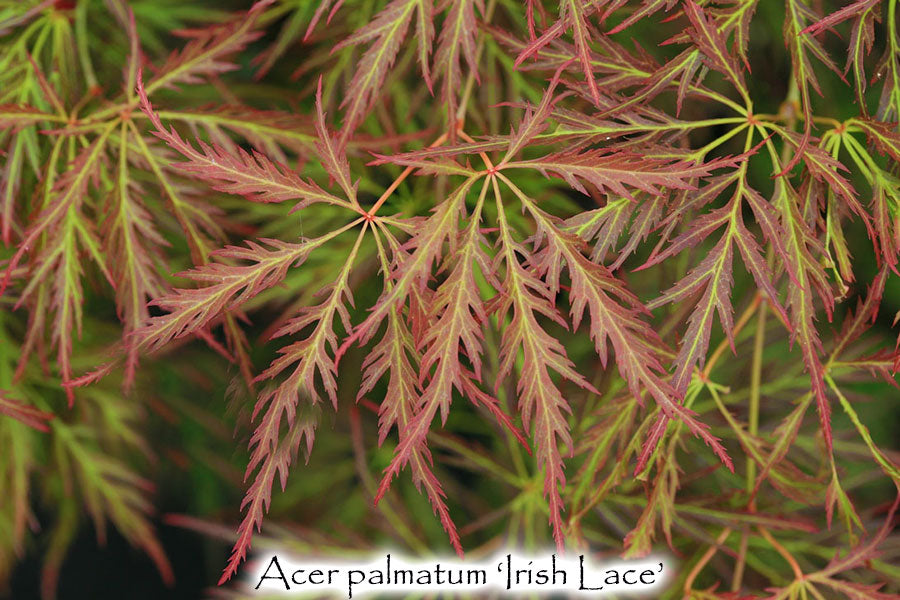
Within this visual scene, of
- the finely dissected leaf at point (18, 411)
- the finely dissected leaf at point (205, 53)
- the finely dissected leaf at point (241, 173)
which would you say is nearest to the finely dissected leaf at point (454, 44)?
the finely dissected leaf at point (241, 173)

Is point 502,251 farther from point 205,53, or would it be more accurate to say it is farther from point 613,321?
point 205,53

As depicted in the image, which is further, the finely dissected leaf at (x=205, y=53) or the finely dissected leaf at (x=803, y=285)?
the finely dissected leaf at (x=205, y=53)

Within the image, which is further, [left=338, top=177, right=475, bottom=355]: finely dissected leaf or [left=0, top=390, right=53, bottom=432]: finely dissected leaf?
[left=0, top=390, right=53, bottom=432]: finely dissected leaf

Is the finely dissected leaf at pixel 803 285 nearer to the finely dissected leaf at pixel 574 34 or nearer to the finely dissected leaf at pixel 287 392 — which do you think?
the finely dissected leaf at pixel 574 34

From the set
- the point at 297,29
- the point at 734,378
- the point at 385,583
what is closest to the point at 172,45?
the point at 297,29

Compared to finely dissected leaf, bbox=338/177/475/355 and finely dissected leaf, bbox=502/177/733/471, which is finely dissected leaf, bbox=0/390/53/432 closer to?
finely dissected leaf, bbox=338/177/475/355

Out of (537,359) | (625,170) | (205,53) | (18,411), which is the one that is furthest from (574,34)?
(18,411)

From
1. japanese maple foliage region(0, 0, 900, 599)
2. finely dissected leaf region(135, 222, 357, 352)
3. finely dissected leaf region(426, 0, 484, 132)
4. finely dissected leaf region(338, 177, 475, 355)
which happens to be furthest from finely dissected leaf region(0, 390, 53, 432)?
finely dissected leaf region(426, 0, 484, 132)

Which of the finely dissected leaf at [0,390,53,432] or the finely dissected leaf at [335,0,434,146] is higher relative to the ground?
the finely dissected leaf at [335,0,434,146]

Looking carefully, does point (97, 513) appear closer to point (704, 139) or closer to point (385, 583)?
point (385, 583)
